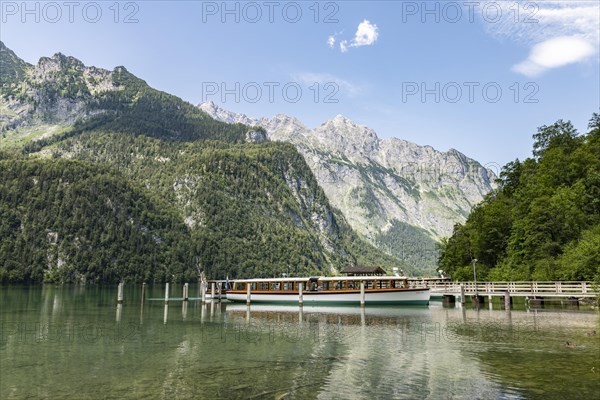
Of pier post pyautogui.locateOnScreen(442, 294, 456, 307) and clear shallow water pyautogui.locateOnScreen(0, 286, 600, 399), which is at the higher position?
clear shallow water pyautogui.locateOnScreen(0, 286, 600, 399)

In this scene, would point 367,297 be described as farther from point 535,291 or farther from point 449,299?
point 535,291

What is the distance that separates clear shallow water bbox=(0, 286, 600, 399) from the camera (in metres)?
18.4

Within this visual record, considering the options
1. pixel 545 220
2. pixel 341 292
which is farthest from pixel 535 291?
pixel 341 292

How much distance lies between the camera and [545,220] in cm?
7644

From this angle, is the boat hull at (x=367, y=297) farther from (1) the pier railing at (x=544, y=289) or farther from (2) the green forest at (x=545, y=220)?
(2) the green forest at (x=545, y=220)

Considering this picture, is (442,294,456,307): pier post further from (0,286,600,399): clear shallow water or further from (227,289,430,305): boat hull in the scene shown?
(0,286,600,399): clear shallow water

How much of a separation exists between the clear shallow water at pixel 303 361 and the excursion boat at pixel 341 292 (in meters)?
28.8

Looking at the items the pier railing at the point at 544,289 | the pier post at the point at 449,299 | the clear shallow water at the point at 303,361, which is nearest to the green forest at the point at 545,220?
the pier railing at the point at 544,289

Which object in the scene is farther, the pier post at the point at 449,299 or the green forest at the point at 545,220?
the pier post at the point at 449,299

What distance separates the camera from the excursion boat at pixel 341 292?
71.4 meters

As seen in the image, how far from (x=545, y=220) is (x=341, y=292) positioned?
35.4m

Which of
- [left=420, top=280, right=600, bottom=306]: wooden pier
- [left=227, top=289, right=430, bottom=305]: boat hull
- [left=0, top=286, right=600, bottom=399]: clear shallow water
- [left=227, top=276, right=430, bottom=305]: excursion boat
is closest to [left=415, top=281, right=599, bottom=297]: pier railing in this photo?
[left=420, top=280, right=600, bottom=306]: wooden pier

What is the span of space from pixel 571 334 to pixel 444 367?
55.3 feet

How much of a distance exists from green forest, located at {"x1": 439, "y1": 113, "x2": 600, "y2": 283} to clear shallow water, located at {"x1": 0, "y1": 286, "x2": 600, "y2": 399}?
28.9 metres
